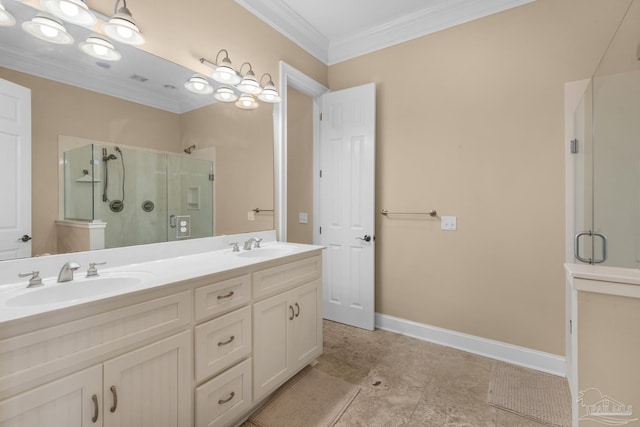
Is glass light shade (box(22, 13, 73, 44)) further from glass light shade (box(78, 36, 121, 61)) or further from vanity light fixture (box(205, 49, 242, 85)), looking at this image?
vanity light fixture (box(205, 49, 242, 85))

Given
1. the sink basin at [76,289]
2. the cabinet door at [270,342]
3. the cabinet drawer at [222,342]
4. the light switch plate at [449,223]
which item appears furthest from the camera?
the light switch plate at [449,223]

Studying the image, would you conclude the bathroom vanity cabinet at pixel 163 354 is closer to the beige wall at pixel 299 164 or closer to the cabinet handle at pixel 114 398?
the cabinet handle at pixel 114 398

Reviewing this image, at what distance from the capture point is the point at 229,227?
2178mm

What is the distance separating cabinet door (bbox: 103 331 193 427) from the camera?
3.53ft

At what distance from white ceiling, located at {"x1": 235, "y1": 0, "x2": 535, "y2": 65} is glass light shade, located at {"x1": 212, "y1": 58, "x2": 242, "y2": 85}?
58 centimetres

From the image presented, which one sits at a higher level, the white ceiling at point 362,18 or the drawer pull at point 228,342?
the white ceiling at point 362,18

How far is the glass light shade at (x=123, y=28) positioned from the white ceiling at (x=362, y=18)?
0.99 m

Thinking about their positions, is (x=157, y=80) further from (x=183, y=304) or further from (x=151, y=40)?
(x=183, y=304)

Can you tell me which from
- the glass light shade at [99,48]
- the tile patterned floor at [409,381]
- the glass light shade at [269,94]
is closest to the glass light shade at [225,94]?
the glass light shade at [269,94]

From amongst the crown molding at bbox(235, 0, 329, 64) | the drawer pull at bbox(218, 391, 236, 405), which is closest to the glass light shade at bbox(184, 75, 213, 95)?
the crown molding at bbox(235, 0, 329, 64)

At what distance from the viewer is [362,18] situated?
8.58 ft

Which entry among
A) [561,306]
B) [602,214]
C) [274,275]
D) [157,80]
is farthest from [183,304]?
[561,306]

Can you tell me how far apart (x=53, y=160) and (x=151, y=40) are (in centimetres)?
89

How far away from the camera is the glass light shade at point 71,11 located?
1.33 m
